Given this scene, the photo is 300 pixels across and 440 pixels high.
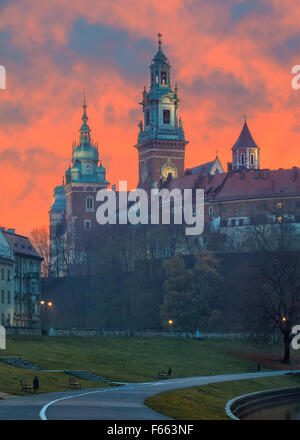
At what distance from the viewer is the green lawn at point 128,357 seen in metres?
57.7

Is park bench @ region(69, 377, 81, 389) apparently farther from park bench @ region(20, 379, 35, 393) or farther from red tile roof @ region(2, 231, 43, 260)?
red tile roof @ region(2, 231, 43, 260)

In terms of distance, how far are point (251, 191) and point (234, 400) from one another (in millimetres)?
131015

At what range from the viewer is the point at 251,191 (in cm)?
18162

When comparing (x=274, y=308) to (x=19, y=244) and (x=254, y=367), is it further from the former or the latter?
(x=19, y=244)

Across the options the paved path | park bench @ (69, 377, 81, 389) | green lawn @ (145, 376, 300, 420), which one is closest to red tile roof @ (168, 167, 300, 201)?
green lawn @ (145, 376, 300, 420)

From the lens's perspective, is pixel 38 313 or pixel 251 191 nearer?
pixel 38 313

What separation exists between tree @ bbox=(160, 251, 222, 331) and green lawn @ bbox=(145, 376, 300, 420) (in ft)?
151

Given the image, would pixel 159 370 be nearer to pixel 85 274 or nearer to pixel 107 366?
pixel 107 366

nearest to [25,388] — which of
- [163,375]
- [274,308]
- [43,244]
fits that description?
[163,375]

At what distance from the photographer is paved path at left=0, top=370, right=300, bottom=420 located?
37.3 m

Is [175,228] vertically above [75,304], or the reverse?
[175,228]

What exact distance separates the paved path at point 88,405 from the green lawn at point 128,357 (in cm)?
335
